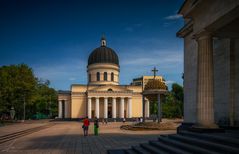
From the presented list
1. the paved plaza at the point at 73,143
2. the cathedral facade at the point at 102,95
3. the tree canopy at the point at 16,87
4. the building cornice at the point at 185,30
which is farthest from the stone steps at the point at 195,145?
the cathedral facade at the point at 102,95

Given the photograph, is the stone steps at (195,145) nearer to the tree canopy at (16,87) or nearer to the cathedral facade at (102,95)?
the tree canopy at (16,87)

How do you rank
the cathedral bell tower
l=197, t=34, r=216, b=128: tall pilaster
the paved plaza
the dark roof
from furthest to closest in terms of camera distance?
the dark roof < the cathedral bell tower < the paved plaza < l=197, t=34, r=216, b=128: tall pilaster

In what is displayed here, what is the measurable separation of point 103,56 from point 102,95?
35.4ft

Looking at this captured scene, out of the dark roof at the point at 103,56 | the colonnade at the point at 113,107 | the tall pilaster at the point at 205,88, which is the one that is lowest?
the colonnade at the point at 113,107

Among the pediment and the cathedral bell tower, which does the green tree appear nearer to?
the pediment

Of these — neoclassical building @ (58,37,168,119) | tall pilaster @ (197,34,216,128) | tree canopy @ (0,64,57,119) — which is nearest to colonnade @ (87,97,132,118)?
neoclassical building @ (58,37,168,119)

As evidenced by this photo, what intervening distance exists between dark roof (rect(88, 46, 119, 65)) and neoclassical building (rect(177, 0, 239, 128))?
57.3 m

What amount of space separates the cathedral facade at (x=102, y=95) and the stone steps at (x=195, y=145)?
2170 inches

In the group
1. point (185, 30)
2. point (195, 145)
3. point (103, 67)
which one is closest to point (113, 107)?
point (103, 67)

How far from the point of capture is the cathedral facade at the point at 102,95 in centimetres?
6856

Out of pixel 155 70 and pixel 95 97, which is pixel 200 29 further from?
pixel 95 97

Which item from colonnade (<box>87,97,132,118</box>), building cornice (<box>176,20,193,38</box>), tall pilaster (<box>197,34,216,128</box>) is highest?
building cornice (<box>176,20,193,38</box>)

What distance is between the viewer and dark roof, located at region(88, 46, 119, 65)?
7194cm

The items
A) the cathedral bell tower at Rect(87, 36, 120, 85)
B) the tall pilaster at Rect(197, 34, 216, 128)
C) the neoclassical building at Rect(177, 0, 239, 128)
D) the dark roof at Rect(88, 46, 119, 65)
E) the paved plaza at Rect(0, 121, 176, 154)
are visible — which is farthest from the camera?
the dark roof at Rect(88, 46, 119, 65)
